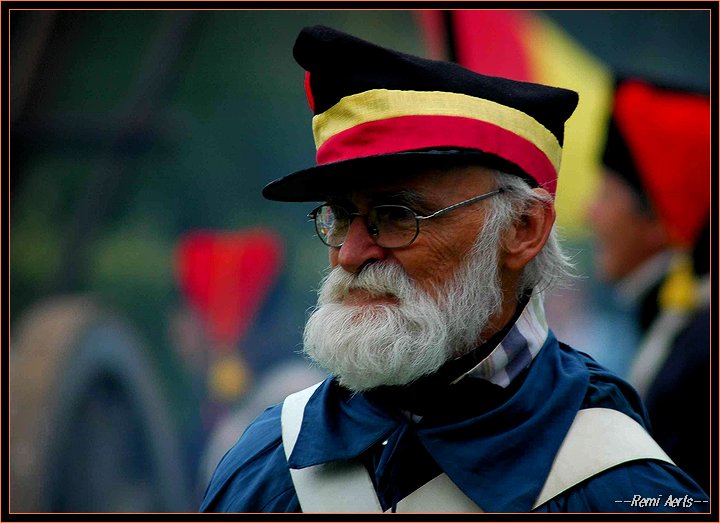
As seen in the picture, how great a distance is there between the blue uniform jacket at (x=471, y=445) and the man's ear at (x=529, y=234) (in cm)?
23

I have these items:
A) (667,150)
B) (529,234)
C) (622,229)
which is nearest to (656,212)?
(622,229)

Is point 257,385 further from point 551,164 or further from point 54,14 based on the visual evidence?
point 551,164

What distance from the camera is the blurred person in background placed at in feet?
20.7

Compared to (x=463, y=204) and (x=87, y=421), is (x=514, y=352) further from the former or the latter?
(x=87, y=421)

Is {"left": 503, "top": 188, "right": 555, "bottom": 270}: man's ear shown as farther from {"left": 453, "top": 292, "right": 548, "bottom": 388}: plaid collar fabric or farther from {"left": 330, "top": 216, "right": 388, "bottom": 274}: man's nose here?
{"left": 330, "top": 216, "right": 388, "bottom": 274}: man's nose

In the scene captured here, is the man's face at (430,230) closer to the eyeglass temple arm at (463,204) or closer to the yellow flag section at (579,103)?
the eyeglass temple arm at (463,204)

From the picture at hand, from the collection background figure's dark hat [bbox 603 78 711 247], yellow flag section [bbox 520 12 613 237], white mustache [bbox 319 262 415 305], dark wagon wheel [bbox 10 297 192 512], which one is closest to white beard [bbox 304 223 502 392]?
white mustache [bbox 319 262 415 305]

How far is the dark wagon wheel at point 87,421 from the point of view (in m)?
6.46

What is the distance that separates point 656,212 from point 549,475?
452 cm

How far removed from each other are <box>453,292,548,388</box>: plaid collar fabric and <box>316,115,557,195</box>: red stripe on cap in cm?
41

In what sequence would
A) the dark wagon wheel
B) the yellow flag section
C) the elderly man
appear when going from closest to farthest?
the elderly man < the dark wagon wheel < the yellow flag section

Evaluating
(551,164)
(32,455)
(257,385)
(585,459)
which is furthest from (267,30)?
(585,459)

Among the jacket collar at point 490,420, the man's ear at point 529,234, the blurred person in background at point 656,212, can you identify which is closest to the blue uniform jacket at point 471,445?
the jacket collar at point 490,420

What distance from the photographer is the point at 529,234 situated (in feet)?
9.10
